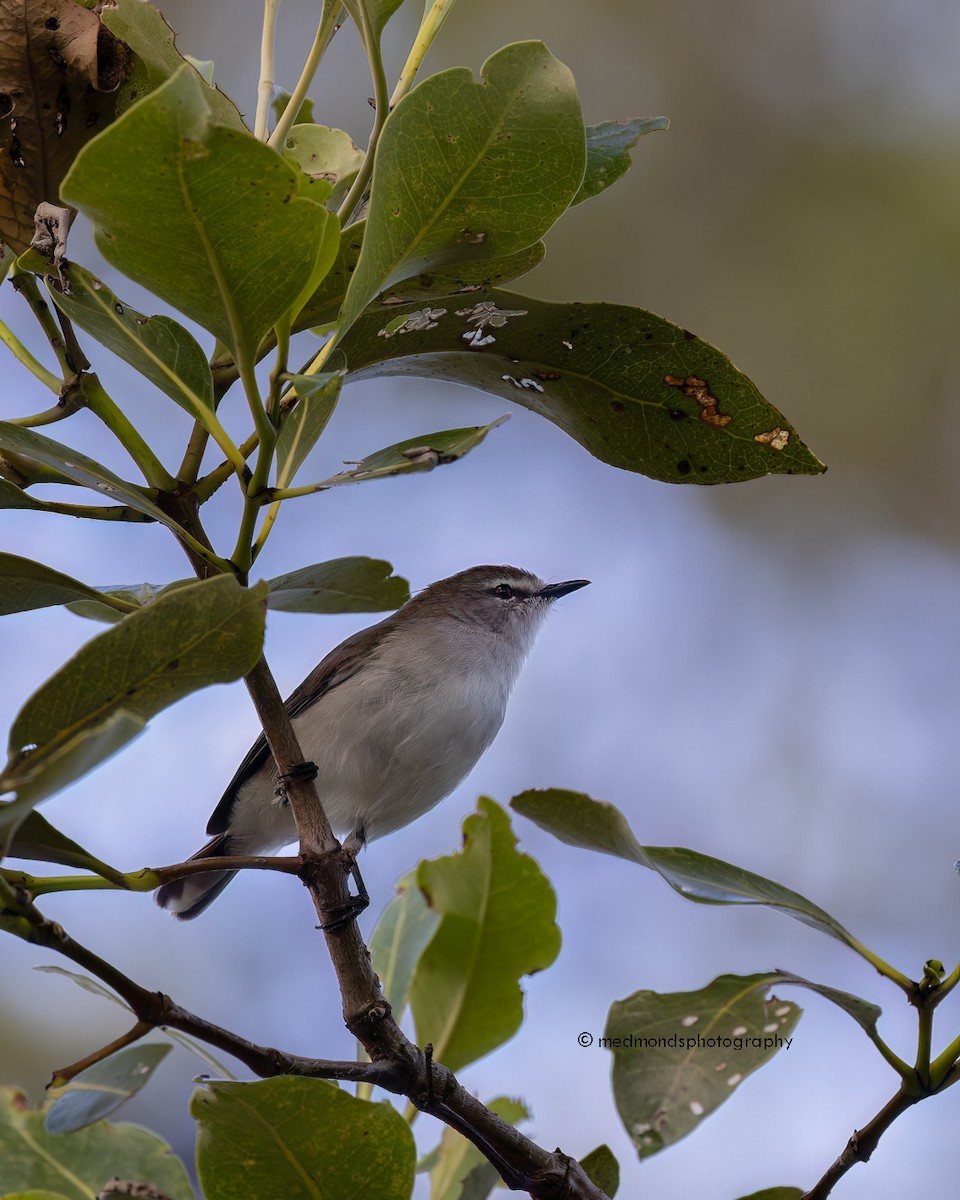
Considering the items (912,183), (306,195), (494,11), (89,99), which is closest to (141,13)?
(89,99)

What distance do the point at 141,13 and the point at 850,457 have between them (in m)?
5.61

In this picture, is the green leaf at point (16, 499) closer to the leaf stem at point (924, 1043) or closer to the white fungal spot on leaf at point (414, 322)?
the white fungal spot on leaf at point (414, 322)

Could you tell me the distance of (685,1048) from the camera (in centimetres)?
146

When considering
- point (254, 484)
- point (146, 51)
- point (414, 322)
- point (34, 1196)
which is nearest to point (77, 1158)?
point (34, 1196)

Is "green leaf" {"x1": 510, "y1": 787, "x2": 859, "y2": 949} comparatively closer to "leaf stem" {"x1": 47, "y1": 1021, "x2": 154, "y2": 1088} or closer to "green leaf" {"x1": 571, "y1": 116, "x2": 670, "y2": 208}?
"leaf stem" {"x1": 47, "y1": 1021, "x2": 154, "y2": 1088}

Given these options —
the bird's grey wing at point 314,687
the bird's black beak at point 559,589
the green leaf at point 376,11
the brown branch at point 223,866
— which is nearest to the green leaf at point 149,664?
the brown branch at point 223,866

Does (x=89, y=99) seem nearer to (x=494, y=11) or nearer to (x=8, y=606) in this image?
(x=8, y=606)

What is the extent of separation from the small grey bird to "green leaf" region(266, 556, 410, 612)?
53.3 inches

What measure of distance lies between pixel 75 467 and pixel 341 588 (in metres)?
0.40

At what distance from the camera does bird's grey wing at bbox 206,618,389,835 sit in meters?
3.36

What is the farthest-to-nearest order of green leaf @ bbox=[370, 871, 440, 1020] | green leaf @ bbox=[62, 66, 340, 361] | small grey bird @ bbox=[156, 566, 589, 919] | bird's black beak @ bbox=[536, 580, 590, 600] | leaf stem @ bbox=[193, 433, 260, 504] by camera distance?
bird's black beak @ bbox=[536, 580, 590, 600], small grey bird @ bbox=[156, 566, 589, 919], green leaf @ bbox=[370, 871, 440, 1020], leaf stem @ bbox=[193, 433, 260, 504], green leaf @ bbox=[62, 66, 340, 361]

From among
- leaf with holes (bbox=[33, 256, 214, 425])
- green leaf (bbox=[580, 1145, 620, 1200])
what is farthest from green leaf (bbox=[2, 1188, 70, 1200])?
leaf with holes (bbox=[33, 256, 214, 425])

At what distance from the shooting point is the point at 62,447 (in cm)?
135

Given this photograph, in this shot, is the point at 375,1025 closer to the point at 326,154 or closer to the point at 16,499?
the point at 16,499
